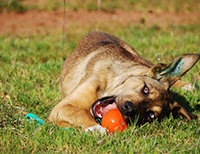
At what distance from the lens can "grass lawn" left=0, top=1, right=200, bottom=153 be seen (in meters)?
3.38

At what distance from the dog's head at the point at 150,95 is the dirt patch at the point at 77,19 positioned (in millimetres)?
5362

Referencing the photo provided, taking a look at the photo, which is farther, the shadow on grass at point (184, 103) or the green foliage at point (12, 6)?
the green foliage at point (12, 6)

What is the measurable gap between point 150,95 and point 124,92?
1.05ft

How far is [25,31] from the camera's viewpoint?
28.8 feet

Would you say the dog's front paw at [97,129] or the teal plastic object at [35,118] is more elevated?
the dog's front paw at [97,129]

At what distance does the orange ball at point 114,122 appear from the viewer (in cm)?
365

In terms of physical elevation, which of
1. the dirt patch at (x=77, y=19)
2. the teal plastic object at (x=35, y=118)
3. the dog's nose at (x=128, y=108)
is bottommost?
the dirt patch at (x=77, y=19)

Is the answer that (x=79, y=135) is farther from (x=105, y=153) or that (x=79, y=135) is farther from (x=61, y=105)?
(x=61, y=105)

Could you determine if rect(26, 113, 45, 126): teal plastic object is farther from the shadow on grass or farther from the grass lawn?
the shadow on grass

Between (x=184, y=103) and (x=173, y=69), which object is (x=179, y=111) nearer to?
(x=173, y=69)

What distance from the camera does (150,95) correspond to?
3.85m

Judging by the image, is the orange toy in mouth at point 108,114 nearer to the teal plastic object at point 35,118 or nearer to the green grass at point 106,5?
the teal plastic object at point 35,118

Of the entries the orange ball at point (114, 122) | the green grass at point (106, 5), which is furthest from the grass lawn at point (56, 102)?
the green grass at point (106, 5)

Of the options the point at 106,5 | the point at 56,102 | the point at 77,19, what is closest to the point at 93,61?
the point at 56,102
